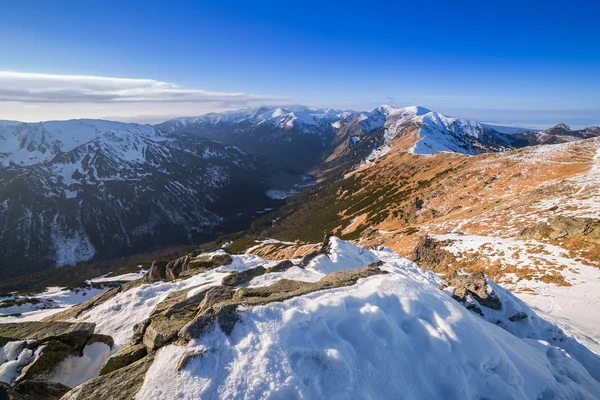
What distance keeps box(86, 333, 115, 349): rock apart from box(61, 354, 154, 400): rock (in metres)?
9.21

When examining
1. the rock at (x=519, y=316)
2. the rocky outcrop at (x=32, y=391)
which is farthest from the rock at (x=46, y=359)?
the rock at (x=519, y=316)

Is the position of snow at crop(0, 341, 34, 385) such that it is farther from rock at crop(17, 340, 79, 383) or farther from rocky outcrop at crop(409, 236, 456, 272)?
rocky outcrop at crop(409, 236, 456, 272)

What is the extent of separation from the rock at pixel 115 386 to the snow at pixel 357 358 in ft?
1.54

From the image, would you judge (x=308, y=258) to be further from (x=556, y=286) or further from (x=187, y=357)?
(x=556, y=286)

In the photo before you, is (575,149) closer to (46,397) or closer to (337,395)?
(337,395)

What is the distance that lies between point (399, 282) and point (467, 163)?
11888cm

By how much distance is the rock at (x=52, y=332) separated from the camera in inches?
597

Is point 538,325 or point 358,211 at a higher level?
point 538,325

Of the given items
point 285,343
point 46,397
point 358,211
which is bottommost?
point 358,211

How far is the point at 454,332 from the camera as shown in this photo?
1009 centimetres

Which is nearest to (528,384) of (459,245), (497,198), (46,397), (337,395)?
(337,395)

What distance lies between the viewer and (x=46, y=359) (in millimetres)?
13320

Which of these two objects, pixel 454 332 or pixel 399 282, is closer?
pixel 454 332

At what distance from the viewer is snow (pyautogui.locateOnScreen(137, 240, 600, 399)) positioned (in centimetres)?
771
